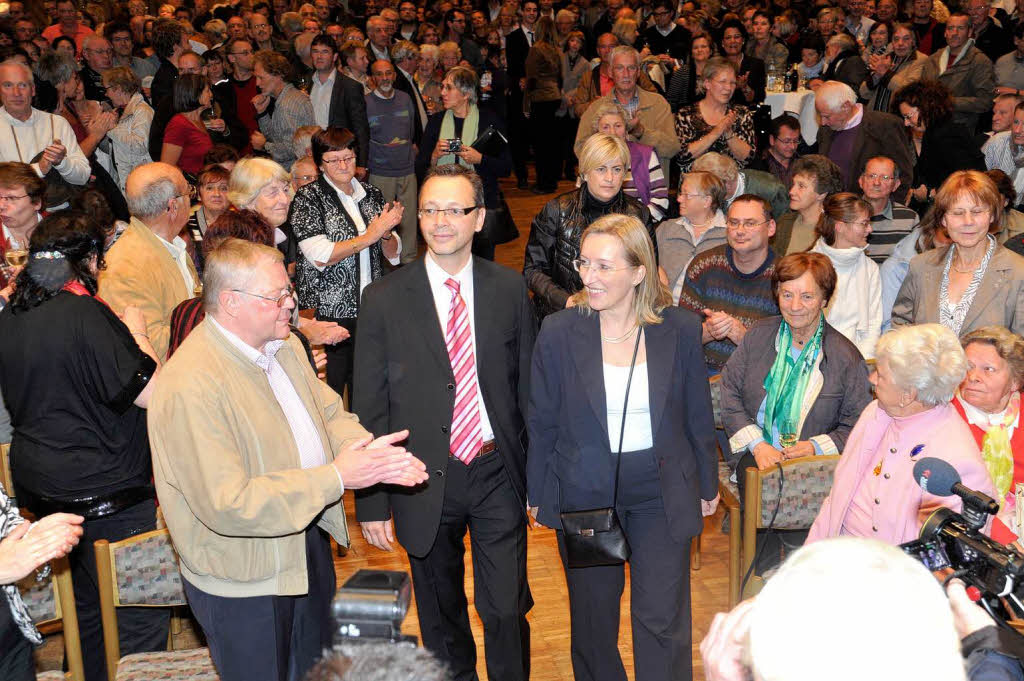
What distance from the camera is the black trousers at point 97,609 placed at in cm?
346

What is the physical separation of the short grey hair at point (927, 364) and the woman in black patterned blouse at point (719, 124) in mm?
3911

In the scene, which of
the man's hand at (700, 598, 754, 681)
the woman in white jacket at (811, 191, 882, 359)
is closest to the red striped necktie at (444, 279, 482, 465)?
the man's hand at (700, 598, 754, 681)

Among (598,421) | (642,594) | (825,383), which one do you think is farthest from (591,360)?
(825,383)

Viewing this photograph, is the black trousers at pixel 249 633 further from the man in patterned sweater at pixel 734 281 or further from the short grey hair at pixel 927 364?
the man in patterned sweater at pixel 734 281

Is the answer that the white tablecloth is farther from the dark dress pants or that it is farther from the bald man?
the bald man

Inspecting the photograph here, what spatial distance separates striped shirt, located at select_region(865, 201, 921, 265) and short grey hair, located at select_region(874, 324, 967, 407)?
261cm

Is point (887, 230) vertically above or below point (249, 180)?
below

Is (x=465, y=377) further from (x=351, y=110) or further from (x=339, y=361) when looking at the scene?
(x=351, y=110)

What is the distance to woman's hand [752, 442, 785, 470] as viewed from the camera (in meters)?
4.08

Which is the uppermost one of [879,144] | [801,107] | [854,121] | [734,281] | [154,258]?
[801,107]

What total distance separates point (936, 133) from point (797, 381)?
3630 millimetres

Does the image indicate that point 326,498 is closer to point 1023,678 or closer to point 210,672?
point 210,672

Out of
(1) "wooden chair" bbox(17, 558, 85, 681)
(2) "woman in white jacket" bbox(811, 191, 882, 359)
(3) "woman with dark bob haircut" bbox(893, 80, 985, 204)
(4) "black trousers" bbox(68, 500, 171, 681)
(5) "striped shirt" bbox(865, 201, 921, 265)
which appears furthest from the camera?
(3) "woman with dark bob haircut" bbox(893, 80, 985, 204)

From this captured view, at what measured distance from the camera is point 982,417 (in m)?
3.69
